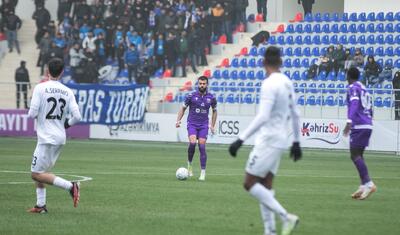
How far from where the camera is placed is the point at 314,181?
846 inches

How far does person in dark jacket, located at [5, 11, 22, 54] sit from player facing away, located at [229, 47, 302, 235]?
3829 centimetres

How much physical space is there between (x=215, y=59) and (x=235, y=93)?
256 inches

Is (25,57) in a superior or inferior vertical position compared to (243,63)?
superior

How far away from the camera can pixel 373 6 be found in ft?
137

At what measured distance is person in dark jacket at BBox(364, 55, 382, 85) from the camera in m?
36.6

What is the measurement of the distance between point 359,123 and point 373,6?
994 inches

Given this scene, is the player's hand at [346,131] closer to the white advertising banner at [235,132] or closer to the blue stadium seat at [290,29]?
the white advertising banner at [235,132]

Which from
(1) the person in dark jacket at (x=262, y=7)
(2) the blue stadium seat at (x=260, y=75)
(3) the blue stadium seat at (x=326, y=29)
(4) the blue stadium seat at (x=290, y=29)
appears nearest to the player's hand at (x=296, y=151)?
(2) the blue stadium seat at (x=260, y=75)

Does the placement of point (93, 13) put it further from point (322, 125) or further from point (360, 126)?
point (360, 126)

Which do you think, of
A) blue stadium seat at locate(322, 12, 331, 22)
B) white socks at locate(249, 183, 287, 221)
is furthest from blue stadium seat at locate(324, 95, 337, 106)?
white socks at locate(249, 183, 287, 221)

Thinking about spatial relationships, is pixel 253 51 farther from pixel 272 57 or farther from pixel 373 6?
pixel 272 57

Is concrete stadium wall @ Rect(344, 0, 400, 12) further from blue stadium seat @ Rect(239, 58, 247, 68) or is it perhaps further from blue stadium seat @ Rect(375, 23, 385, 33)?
blue stadium seat @ Rect(239, 58, 247, 68)

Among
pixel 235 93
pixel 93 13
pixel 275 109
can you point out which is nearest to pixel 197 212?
pixel 275 109

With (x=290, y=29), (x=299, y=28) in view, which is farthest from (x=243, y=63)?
(x=299, y=28)
